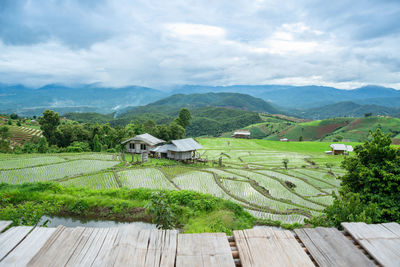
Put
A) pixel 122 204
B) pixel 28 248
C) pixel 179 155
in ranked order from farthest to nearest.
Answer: pixel 179 155 < pixel 122 204 < pixel 28 248

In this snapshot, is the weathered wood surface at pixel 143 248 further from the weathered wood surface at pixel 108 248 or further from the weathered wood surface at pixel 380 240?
the weathered wood surface at pixel 380 240

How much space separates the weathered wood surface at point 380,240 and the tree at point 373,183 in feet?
14.0

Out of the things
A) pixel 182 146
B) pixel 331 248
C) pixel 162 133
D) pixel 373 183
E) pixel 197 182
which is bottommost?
pixel 197 182

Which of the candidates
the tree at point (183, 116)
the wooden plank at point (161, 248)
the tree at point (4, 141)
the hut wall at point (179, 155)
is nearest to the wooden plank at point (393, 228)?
the wooden plank at point (161, 248)

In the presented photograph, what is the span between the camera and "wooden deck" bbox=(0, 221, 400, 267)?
73.4 inches

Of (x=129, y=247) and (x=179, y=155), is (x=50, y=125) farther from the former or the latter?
(x=129, y=247)

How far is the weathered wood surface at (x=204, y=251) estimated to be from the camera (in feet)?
6.05

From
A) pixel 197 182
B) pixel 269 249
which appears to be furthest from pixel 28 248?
pixel 197 182

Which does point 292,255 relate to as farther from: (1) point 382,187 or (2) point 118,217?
(2) point 118,217

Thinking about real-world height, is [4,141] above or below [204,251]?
below

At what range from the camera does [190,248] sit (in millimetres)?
1996

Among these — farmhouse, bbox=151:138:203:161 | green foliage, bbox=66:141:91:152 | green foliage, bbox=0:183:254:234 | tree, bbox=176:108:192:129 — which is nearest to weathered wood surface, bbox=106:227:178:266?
green foliage, bbox=0:183:254:234

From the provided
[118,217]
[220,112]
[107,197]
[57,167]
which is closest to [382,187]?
[118,217]

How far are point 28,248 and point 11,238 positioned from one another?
0.28 meters
